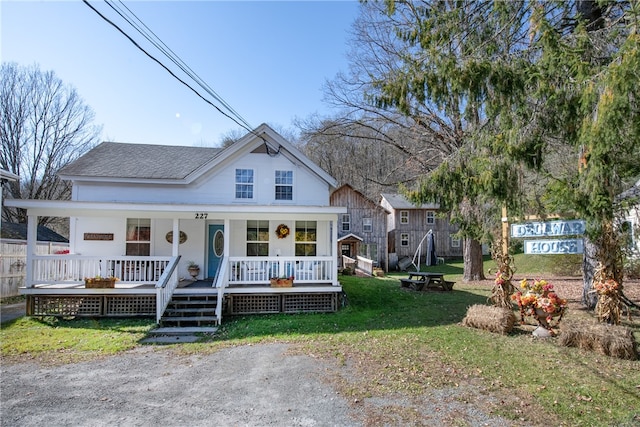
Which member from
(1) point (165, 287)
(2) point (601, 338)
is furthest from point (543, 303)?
(1) point (165, 287)

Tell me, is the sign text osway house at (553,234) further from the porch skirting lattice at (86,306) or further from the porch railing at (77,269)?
the porch skirting lattice at (86,306)

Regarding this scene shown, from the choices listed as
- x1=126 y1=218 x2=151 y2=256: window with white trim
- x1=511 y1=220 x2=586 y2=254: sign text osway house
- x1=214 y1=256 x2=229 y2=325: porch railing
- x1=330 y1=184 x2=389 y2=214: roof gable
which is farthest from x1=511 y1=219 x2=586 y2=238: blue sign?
x1=330 y1=184 x2=389 y2=214: roof gable

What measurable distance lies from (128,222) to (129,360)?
6.81 meters

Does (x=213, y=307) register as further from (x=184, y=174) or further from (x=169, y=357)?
(x=184, y=174)

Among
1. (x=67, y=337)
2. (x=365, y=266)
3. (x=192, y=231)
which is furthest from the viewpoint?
(x=365, y=266)

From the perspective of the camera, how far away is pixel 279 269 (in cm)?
1111

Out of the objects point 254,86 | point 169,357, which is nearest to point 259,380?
point 169,357

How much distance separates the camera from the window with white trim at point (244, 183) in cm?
1318

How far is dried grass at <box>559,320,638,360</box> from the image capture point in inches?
241

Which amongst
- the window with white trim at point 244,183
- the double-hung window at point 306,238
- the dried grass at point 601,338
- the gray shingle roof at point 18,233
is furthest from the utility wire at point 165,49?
the gray shingle roof at point 18,233

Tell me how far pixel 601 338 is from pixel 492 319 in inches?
81.8

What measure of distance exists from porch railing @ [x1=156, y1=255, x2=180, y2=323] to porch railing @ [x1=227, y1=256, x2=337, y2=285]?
1555 mm

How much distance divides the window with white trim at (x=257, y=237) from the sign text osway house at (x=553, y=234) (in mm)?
7905

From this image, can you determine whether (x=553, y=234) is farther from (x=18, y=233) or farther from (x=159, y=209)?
(x=18, y=233)
